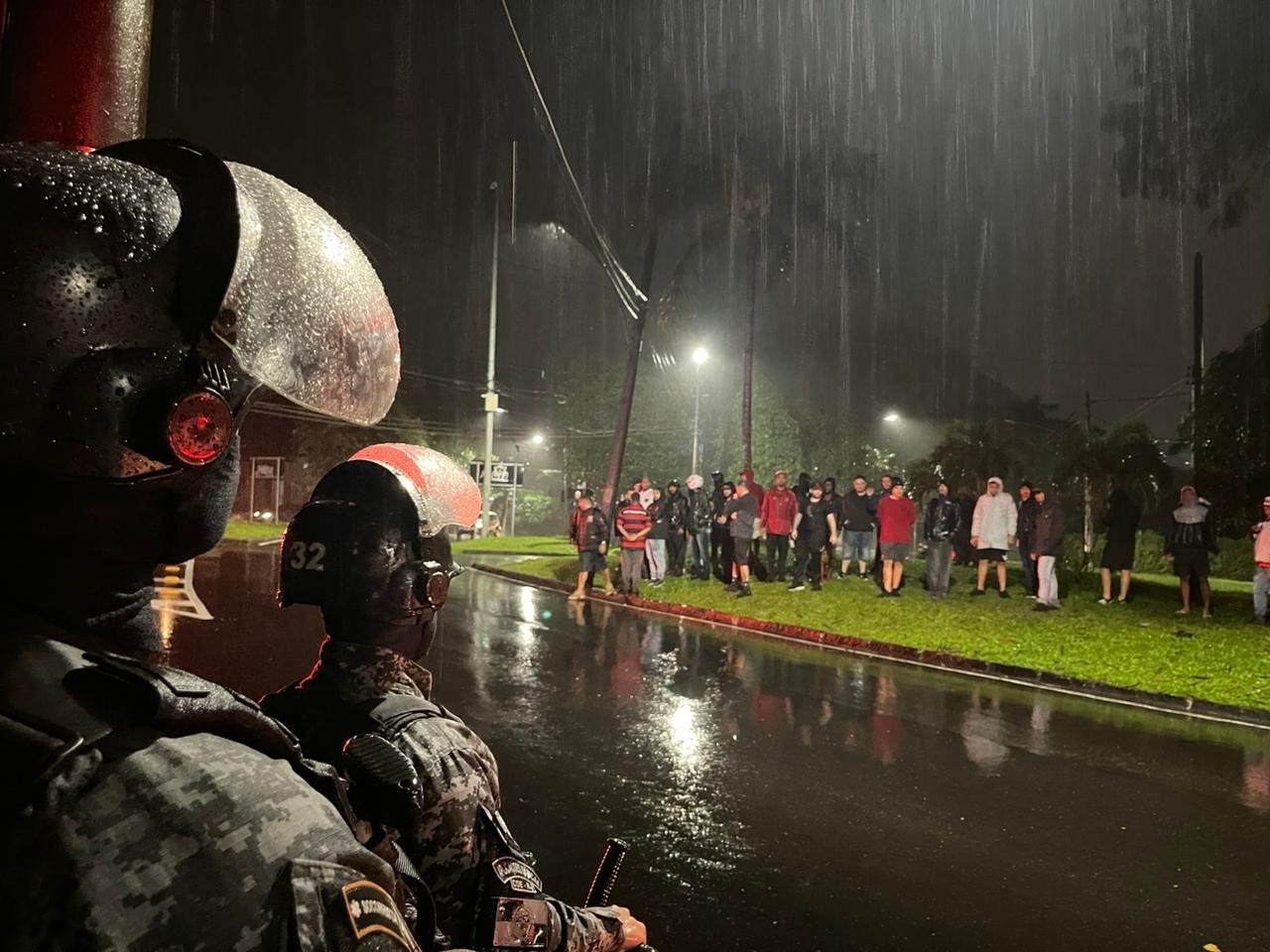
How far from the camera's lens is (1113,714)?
8.56 m

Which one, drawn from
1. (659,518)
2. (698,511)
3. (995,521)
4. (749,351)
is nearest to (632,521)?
(659,518)

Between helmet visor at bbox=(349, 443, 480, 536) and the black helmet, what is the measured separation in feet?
2.93

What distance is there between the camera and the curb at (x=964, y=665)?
8867mm

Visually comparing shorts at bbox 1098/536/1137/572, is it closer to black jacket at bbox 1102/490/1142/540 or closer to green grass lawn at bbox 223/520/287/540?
black jacket at bbox 1102/490/1142/540

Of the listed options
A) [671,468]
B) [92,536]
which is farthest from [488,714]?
[671,468]

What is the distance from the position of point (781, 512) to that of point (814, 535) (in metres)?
0.78

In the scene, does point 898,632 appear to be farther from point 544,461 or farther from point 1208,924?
point 544,461

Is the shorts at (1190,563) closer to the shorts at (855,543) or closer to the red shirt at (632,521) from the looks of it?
the shorts at (855,543)

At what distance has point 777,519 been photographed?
16.4 meters

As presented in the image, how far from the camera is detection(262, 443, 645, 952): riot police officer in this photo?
1.75m

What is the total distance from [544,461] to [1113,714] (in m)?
52.7

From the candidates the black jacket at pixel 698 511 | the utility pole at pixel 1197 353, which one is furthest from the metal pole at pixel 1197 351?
the black jacket at pixel 698 511

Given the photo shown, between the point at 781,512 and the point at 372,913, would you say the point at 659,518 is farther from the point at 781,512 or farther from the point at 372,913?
the point at 372,913

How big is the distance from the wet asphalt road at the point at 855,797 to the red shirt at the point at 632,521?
16.2 ft
